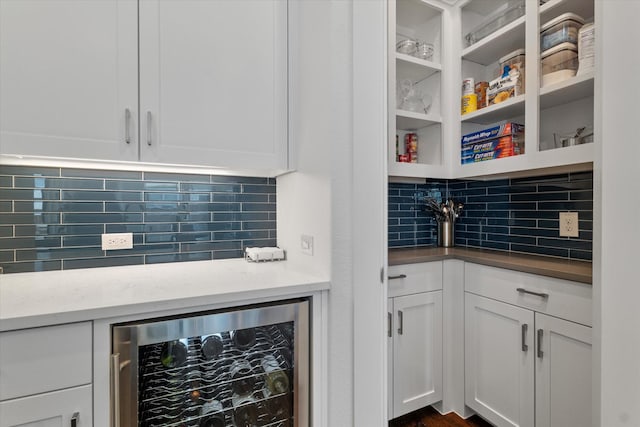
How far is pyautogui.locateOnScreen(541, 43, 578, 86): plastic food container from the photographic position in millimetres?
1479

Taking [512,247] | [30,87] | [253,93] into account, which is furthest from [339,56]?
[512,247]

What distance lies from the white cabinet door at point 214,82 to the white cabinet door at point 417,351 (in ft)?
3.59

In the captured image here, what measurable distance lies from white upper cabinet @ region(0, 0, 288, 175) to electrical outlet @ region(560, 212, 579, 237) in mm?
1556

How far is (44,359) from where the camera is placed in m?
0.80

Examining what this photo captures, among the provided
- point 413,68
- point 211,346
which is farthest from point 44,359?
point 413,68

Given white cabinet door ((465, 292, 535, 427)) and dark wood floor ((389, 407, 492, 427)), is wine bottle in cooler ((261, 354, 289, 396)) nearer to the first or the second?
dark wood floor ((389, 407, 492, 427))

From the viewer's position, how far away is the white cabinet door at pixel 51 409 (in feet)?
2.51

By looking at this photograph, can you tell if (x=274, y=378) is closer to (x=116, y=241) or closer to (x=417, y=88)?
(x=116, y=241)

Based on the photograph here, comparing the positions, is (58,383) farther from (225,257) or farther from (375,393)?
(375,393)

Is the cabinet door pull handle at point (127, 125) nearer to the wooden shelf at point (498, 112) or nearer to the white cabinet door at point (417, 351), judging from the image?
the white cabinet door at point (417, 351)

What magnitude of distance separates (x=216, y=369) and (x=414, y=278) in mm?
1137

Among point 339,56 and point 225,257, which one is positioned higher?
point 339,56

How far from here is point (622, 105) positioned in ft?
3.37

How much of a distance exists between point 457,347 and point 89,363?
5.89 ft
